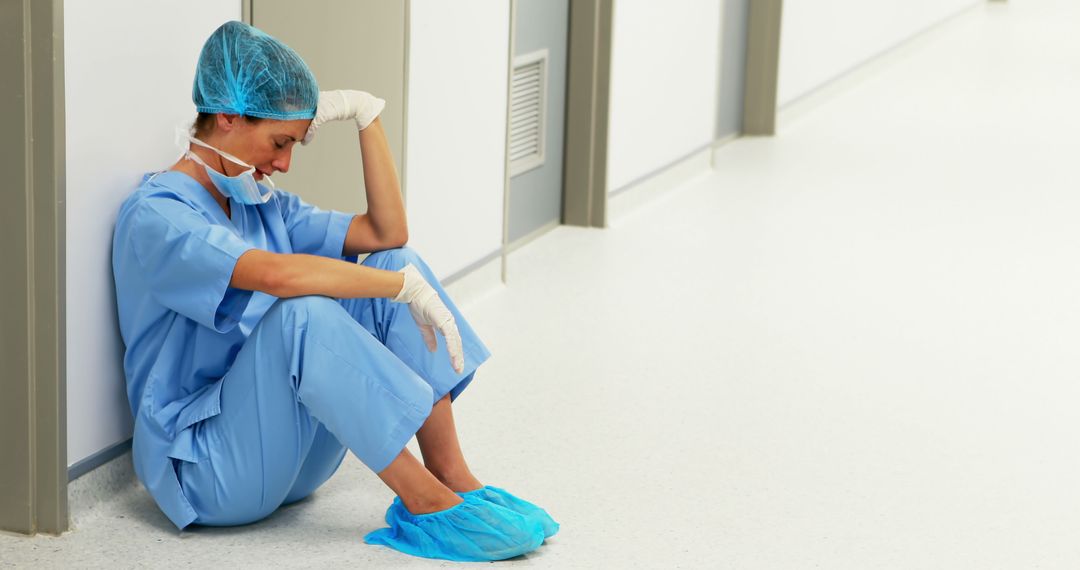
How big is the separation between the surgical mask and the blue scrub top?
37mm

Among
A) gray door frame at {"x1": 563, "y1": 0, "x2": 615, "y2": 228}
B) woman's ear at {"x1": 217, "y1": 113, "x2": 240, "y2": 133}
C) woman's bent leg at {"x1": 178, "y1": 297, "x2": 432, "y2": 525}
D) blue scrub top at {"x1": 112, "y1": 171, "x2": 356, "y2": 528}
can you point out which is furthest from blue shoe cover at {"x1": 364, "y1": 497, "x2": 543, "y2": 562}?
gray door frame at {"x1": 563, "y1": 0, "x2": 615, "y2": 228}

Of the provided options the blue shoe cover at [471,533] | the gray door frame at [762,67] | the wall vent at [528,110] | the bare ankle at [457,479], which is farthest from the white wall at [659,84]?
the blue shoe cover at [471,533]

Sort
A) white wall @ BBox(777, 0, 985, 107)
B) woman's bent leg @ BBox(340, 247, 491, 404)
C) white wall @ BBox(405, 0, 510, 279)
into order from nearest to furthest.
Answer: woman's bent leg @ BBox(340, 247, 491, 404)
white wall @ BBox(405, 0, 510, 279)
white wall @ BBox(777, 0, 985, 107)

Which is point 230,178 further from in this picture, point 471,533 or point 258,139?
point 471,533

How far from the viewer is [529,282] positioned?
4.22m

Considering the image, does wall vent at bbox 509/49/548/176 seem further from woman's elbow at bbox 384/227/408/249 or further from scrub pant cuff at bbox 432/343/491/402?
scrub pant cuff at bbox 432/343/491/402

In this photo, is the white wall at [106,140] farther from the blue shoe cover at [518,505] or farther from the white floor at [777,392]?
the blue shoe cover at [518,505]

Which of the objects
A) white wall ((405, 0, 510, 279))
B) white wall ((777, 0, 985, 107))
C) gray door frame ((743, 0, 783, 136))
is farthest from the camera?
white wall ((777, 0, 985, 107))

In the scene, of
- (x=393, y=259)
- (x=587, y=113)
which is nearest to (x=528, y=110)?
(x=587, y=113)

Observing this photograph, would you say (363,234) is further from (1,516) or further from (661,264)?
(661,264)

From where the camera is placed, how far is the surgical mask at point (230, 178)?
7.45 ft

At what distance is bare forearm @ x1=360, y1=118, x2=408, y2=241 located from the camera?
8.24ft

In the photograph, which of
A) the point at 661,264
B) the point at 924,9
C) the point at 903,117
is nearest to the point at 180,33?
the point at 661,264

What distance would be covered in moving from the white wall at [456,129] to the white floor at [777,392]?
240 millimetres
